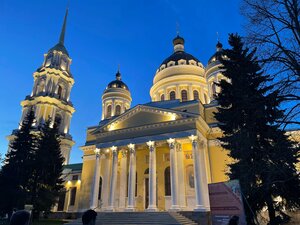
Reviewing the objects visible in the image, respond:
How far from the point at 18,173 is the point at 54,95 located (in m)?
24.8

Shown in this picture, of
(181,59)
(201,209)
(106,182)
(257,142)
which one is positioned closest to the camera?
(257,142)

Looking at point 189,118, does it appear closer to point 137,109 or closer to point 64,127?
point 137,109

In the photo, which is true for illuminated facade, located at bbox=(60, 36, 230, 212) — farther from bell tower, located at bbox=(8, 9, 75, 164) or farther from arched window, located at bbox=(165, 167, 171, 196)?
bell tower, located at bbox=(8, 9, 75, 164)


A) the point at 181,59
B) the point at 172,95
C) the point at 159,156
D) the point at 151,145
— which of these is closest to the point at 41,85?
the point at 172,95

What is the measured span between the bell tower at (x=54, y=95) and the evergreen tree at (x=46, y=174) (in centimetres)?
1597

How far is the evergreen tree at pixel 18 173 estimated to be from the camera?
2003cm

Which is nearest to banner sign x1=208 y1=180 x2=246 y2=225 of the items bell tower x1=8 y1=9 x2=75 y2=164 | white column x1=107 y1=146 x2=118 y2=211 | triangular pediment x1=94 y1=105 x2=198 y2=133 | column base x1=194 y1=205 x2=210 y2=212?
column base x1=194 y1=205 x2=210 y2=212

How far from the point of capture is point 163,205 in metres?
22.2

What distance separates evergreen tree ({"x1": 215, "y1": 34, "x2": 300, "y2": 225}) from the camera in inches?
322

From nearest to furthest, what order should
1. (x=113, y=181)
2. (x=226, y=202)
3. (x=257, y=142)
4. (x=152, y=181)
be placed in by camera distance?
(x=226, y=202) < (x=257, y=142) < (x=152, y=181) < (x=113, y=181)

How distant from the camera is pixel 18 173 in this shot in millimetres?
21312

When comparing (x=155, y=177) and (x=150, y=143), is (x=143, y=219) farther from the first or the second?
(x=150, y=143)

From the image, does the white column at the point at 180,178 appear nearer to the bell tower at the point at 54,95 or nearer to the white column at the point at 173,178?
the white column at the point at 173,178

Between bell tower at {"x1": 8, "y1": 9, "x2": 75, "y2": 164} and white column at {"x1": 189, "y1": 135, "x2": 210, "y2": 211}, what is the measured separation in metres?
28.7
